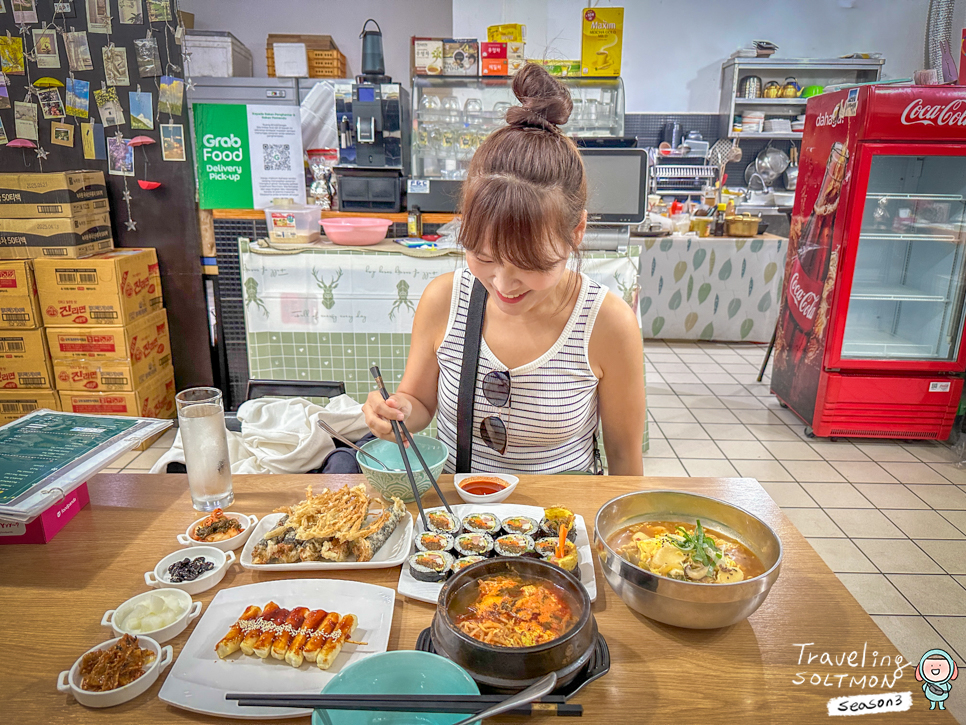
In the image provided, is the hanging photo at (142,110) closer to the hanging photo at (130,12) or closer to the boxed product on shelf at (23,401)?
the hanging photo at (130,12)

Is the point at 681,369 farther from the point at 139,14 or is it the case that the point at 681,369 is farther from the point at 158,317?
the point at 139,14

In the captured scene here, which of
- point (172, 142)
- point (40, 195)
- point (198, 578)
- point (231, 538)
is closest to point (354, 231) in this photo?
point (172, 142)

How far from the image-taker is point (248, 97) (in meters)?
6.30

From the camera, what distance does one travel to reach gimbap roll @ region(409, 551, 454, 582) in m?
0.98

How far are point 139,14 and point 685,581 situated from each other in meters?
3.76

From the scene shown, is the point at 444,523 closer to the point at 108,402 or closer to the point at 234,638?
the point at 234,638

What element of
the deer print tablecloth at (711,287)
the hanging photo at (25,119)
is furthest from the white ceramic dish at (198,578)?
the deer print tablecloth at (711,287)

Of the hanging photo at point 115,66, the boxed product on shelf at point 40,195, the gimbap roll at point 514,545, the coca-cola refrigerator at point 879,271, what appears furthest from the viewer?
the coca-cola refrigerator at point 879,271

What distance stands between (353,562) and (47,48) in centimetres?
354

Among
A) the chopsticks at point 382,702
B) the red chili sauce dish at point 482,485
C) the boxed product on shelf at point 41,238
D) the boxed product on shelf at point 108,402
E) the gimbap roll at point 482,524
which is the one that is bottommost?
the boxed product on shelf at point 108,402

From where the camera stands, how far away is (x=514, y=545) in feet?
3.40

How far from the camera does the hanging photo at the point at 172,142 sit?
131 inches

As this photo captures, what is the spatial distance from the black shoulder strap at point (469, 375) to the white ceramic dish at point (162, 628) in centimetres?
77

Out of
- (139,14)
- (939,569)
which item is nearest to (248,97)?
(139,14)
